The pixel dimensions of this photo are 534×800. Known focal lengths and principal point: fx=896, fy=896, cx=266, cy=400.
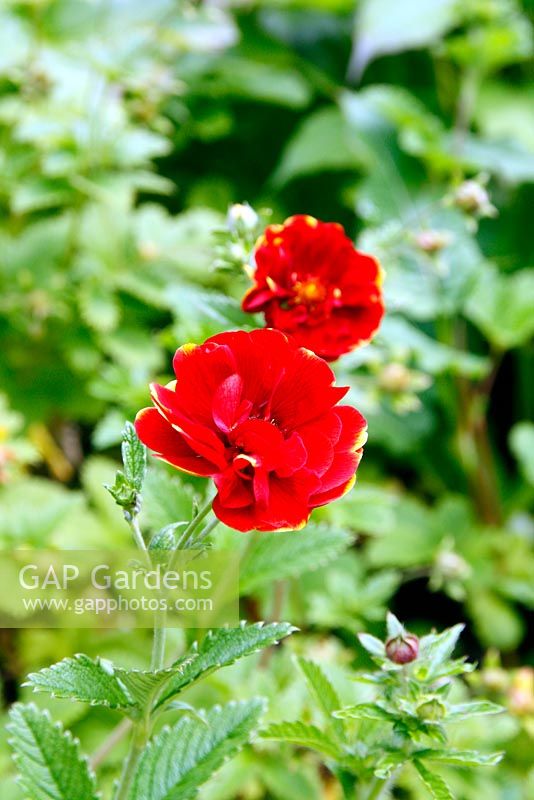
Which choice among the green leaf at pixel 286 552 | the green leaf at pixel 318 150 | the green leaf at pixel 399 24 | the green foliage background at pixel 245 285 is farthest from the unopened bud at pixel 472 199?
the green leaf at pixel 399 24

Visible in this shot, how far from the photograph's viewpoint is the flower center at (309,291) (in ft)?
2.69

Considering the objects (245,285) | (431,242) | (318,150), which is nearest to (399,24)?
(318,150)

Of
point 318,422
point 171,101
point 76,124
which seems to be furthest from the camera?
point 171,101

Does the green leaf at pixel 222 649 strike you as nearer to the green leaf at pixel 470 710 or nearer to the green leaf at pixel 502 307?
the green leaf at pixel 470 710

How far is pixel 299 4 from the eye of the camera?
91.3 inches

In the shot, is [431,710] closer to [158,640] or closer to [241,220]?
[158,640]

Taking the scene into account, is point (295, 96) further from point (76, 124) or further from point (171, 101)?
point (76, 124)

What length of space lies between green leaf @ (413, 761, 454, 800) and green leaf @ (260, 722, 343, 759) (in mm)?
93

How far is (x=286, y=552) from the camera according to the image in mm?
916

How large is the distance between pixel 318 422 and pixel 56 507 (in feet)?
2.19

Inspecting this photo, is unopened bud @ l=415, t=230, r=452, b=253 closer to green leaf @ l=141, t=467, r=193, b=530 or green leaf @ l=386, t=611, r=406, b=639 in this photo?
green leaf @ l=141, t=467, r=193, b=530

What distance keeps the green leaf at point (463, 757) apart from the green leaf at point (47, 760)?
0.84 ft

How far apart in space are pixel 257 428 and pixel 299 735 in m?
0.29

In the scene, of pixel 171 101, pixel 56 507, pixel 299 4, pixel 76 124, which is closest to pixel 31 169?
pixel 76 124
